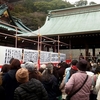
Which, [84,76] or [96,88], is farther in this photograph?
[96,88]

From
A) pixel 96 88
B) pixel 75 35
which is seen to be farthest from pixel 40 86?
pixel 75 35

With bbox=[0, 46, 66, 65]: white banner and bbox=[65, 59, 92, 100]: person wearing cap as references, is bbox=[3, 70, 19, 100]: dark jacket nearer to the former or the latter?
bbox=[65, 59, 92, 100]: person wearing cap

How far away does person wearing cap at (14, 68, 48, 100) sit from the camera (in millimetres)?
2260

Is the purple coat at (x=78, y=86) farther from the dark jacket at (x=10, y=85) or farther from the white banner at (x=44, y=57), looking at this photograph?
the white banner at (x=44, y=57)

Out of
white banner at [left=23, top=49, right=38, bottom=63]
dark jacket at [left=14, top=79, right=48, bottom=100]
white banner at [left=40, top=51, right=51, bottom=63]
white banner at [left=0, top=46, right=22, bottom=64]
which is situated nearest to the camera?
dark jacket at [left=14, top=79, right=48, bottom=100]

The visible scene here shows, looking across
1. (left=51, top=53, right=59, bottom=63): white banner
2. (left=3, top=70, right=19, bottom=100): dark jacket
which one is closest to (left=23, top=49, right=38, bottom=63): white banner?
(left=51, top=53, right=59, bottom=63): white banner

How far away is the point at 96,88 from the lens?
10.7 feet

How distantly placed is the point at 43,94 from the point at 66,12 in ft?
39.8

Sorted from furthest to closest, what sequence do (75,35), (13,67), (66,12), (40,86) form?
(66,12) → (75,35) → (13,67) → (40,86)

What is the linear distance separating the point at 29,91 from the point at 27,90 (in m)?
0.03

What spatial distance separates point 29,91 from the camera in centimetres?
228

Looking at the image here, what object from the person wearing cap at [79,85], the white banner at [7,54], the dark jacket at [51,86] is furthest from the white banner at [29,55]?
the person wearing cap at [79,85]

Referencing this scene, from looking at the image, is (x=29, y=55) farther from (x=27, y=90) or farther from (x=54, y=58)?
(x=27, y=90)

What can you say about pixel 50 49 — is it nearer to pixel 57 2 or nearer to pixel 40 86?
pixel 40 86
